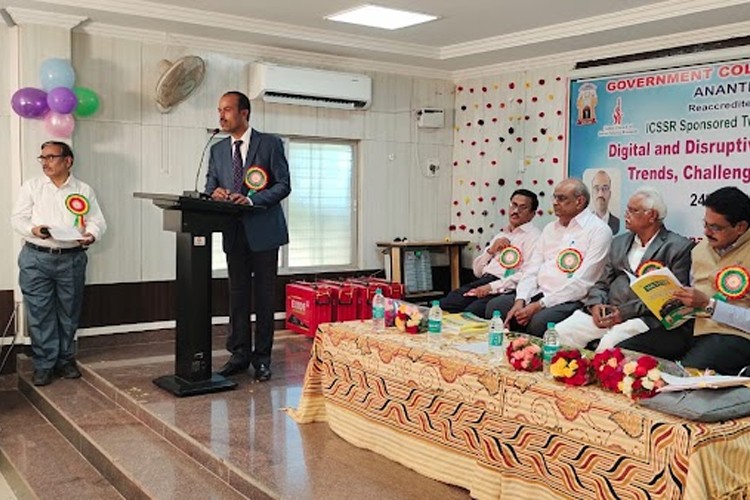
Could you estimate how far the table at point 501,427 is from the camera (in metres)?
2.15

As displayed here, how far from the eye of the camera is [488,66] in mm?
6820

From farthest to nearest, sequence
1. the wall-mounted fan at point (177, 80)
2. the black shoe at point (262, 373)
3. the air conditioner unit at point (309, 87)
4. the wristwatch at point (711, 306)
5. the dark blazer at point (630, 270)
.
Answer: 1. the air conditioner unit at point (309, 87)
2. the wall-mounted fan at point (177, 80)
3. the black shoe at point (262, 373)
4. the dark blazer at point (630, 270)
5. the wristwatch at point (711, 306)

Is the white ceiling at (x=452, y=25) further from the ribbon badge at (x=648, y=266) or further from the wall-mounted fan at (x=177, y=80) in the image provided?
the ribbon badge at (x=648, y=266)

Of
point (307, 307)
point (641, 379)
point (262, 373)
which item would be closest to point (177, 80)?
point (307, 307)

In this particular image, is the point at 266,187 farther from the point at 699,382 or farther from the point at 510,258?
the point at 699,382

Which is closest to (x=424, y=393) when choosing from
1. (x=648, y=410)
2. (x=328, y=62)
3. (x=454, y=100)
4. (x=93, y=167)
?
(x=648, y=410)

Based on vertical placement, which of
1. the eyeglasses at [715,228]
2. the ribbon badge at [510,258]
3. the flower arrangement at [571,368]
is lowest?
the flower arrangement at [571,368]

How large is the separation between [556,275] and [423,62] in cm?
300

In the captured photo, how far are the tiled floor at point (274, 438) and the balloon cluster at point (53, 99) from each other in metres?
1.62

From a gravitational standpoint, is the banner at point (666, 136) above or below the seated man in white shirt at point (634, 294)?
above

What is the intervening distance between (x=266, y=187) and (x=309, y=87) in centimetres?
209

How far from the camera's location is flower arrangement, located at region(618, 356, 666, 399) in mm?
2332

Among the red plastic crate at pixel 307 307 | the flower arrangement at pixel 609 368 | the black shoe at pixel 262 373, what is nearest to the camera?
the flower arrangement at pixel 609 368

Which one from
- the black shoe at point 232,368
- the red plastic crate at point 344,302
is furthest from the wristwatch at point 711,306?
the red plastic crate at point 344,302
